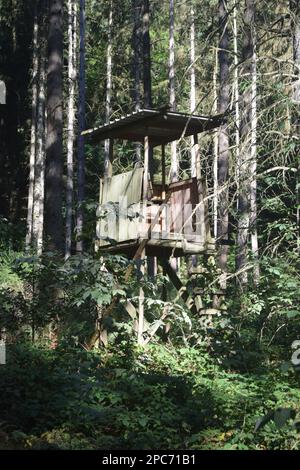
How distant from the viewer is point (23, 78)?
3158 cm

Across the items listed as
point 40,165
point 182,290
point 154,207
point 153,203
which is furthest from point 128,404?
point 40,165

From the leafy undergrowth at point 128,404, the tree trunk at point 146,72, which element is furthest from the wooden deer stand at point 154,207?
the tree trunk at point 146,72

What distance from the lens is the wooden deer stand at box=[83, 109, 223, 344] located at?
13.6 meters

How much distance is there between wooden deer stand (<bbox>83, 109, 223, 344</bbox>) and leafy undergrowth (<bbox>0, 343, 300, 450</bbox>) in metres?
3.02

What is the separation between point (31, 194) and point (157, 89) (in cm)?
1069

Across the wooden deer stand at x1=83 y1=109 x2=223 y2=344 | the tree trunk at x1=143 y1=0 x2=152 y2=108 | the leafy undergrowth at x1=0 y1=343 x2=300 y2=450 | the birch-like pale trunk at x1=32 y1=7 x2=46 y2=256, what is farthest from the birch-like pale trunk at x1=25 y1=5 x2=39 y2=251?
the leafy undergrowth at x1=0 y1=343 x2=300 y2=450

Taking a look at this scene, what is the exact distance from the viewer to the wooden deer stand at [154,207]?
535 inches

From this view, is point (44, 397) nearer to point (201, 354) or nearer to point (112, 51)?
point (201, 354)

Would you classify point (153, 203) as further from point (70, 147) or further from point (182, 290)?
point (70, 147)

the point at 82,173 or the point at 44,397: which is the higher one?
the point at 82,173

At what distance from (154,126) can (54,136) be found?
8.02ft

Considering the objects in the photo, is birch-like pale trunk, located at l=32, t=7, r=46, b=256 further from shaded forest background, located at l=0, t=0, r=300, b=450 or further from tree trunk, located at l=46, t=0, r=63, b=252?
tree trunk, located at l=46, t=0, r=63, b=252

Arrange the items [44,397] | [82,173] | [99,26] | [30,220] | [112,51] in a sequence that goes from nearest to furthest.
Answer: [44,397] → [82,173] → [30,220] → [112,51] → [99,26]

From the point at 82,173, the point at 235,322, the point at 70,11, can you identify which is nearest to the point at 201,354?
the point at 235,322
